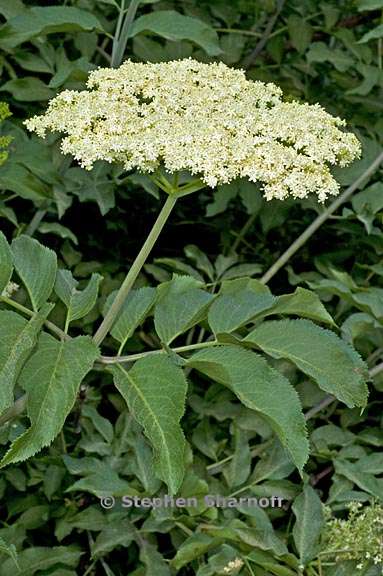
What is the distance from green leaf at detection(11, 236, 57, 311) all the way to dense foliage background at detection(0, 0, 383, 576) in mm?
564

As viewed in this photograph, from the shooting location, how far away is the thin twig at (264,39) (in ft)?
11.6

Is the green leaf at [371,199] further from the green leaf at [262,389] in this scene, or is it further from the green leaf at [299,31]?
the green leaf at [262,389]

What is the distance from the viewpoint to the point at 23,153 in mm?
2961

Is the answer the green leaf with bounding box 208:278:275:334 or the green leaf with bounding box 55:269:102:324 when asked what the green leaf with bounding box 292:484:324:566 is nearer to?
the green leaf with bounding box 208:278:275:334

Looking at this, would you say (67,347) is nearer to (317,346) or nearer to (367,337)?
(317,346)

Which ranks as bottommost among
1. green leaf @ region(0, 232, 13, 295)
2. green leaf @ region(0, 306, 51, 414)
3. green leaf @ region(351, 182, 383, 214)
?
green leaf @ region(351, 182, 383, 214)

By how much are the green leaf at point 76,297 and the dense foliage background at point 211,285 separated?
1.64 feet

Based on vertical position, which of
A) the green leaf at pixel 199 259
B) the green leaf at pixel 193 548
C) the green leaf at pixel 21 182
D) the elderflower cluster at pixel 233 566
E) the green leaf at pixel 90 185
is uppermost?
the green leaf at pixel 21 182

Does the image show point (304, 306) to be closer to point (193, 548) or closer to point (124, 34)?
point (193, 548)

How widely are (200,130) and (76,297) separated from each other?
446 mm

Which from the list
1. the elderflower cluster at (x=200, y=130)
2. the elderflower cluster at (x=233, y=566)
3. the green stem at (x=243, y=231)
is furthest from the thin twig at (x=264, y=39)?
the elderflower cluster at (x=233, y=566)

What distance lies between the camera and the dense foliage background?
2.61 metres

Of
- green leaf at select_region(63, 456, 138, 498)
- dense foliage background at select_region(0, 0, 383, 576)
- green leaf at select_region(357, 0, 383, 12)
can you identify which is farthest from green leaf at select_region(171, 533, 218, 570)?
green leaf at select_region(357, 0, 383, 12)

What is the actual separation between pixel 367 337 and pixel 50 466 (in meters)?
1.10
